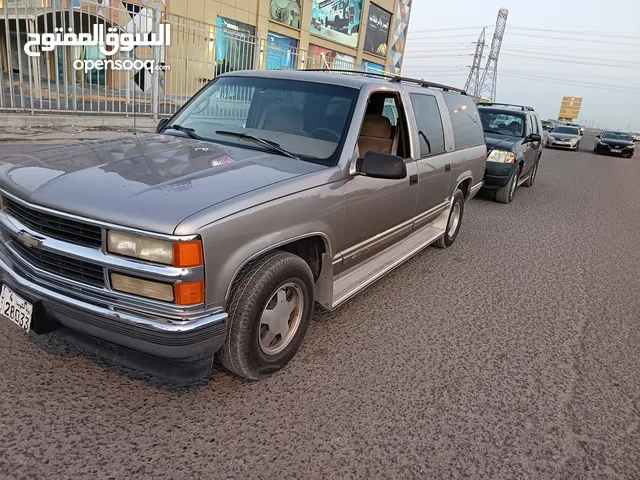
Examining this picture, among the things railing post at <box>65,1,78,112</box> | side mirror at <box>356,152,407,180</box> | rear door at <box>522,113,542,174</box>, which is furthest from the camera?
rear door at <box>522,113,542,174</box>

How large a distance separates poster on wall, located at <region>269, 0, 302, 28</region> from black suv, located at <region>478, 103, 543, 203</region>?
16.9 m

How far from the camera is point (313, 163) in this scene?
3.15 meters

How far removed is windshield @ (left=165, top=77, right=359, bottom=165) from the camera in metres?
3.34

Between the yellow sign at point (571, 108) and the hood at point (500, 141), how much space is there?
89243mm

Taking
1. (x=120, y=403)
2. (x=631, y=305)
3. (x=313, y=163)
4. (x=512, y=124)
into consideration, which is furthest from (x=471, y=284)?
(x=512, y=124)

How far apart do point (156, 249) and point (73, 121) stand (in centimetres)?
A: 810

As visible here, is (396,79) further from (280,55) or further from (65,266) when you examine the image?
(280,55)

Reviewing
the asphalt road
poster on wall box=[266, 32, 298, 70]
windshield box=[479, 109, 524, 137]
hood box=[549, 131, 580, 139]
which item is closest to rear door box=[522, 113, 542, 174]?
windshield box=[479, 109, 524, 137]

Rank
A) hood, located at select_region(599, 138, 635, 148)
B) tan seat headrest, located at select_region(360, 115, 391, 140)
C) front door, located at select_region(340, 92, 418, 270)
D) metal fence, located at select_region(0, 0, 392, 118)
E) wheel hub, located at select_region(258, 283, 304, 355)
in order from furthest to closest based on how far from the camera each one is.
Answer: hood, located at select_region(599, 138, 635, 148), metal fence, located at select_region(0, 0, 392, 118), tan seat headrest, located at select_region(360, 115, 391, 140), front door, located at select_region(340, 92, 418, 270), wheel hub, located at select_region(258, 283, 304, 355)

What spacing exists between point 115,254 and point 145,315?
32cm

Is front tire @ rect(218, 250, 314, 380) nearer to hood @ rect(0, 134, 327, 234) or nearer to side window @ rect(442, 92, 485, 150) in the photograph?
hood @ rect(0, 134, 327, 234)

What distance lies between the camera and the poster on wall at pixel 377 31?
109 feet

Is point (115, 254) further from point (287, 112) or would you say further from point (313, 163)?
point (287, 112)

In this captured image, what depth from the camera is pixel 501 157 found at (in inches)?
369
